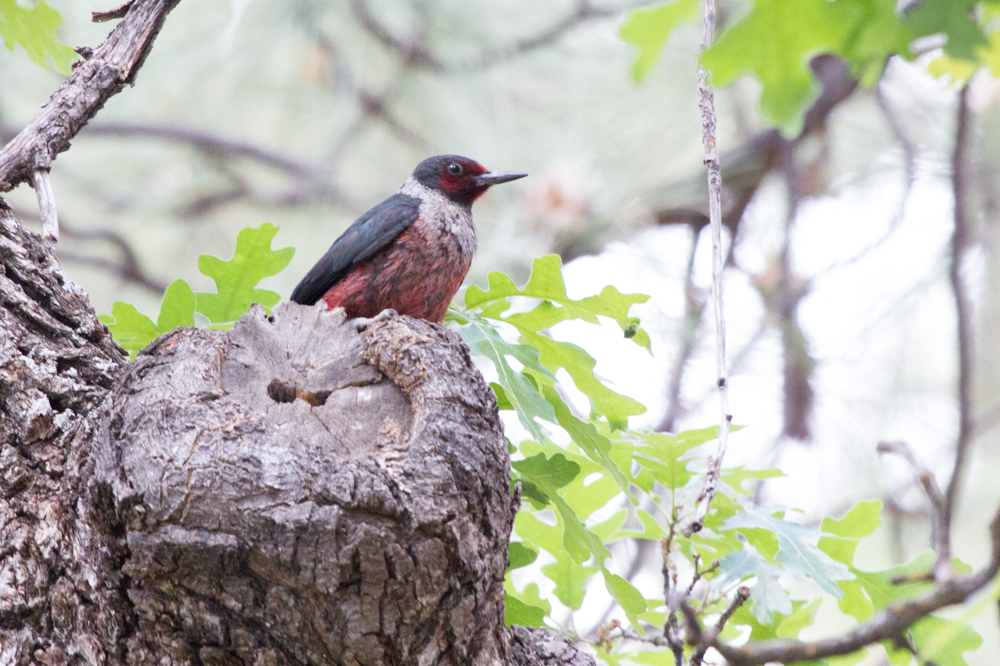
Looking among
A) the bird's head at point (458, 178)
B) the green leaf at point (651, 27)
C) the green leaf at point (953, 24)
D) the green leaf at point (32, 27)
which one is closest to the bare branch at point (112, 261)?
the bird's head at point (458, 178)

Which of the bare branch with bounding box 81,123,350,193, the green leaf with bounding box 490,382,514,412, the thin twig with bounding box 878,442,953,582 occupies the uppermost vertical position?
the bare branch with bounding box 81,123,350,193

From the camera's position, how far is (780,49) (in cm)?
105

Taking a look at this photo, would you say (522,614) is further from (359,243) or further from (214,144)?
(214,144)

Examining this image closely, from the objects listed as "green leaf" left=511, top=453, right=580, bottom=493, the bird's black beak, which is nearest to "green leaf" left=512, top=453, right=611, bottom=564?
"green leaf" left=511, top=453, right=580, bottom=493

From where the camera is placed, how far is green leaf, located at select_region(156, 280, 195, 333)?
2086mm

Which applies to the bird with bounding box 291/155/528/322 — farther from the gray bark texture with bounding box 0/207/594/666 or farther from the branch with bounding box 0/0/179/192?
the gray bark texture with bounding box 0/207/594/666

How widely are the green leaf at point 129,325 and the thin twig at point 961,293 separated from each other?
264 cm

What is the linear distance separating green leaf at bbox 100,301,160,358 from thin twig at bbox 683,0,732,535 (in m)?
1.28

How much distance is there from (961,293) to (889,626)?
3.39 meters

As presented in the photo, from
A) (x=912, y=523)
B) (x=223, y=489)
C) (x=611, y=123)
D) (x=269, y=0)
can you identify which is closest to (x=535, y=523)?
(x=223, y=489)

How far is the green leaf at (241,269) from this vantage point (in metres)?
2.15

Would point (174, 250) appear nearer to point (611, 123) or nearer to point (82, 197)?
point (82, 197)

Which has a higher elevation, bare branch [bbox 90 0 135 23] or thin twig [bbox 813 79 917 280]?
thin twig [bbox 813 79 917 280]

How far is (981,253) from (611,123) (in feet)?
6.71
